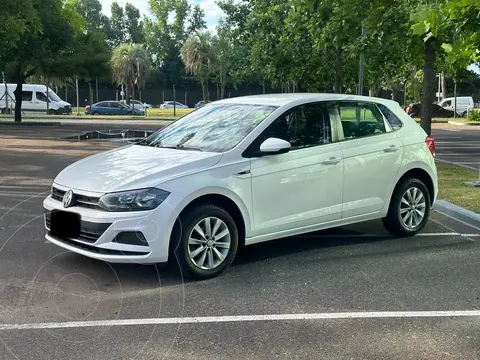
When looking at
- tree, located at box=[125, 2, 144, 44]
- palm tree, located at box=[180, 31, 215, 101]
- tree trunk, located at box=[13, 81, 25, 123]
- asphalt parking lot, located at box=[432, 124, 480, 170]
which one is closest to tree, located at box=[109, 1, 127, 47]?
tree, located at box=[125, 2, 144, 44]

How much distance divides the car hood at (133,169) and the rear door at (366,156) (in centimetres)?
172

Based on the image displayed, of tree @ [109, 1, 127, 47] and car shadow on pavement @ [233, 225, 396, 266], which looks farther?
tree @ [109, 1, 127, 47]

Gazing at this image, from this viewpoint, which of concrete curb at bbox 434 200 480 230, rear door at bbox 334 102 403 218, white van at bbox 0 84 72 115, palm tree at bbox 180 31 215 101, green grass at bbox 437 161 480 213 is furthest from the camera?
palm tree at bbox 180 31 215 101

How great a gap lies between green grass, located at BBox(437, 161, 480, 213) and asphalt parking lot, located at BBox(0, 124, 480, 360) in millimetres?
1842

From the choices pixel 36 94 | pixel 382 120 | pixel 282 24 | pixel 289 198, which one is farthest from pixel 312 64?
pixel 36 94

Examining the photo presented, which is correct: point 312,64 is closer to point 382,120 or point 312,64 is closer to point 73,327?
point 382,120

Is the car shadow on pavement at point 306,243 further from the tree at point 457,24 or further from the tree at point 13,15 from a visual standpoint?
the tree at point 13,15

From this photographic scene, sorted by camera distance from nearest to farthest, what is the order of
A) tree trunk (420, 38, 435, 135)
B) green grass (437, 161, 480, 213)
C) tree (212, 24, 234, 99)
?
green grass (437, 161, 480, 213) < tree trunk (420, 38, 435, 135) < tree (212, 24, 234, 99)

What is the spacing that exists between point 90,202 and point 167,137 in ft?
5.40

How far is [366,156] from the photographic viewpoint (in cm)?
666

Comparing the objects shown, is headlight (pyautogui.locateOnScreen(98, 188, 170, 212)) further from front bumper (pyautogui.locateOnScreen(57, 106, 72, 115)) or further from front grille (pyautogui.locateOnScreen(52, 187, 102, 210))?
front bumper (pyautogui.locateOnScreen(57, 106, 72, 115))

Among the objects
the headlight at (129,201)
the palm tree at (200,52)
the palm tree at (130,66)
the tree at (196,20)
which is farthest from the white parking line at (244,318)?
the tree at (196,20)

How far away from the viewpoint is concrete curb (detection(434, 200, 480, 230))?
7.94 metres

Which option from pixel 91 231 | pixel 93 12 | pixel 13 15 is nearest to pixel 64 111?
pixel 13 15
